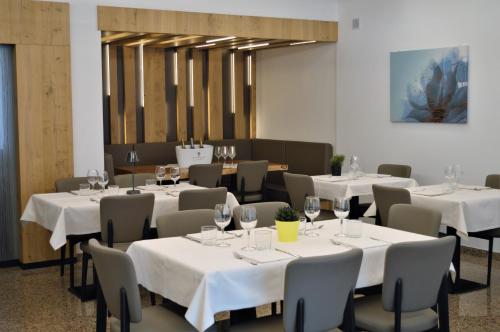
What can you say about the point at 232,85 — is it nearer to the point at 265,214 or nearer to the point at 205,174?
the point at 205,174

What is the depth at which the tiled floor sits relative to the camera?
5418 mm

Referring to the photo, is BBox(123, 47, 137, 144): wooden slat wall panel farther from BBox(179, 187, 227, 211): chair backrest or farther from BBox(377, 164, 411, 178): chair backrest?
BBox(179, 187, 227, 211): chair backrest

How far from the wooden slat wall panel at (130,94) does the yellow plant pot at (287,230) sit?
657cm

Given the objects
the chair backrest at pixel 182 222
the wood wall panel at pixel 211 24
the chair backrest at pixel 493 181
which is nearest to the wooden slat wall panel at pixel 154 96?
the wood wall panel at pixel 211 24

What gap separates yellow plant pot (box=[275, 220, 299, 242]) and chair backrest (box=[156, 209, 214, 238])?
76cm

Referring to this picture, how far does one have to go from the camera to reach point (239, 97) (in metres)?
11.6

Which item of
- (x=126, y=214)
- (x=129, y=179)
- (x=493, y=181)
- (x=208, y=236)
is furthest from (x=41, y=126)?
(x=493, y=181)

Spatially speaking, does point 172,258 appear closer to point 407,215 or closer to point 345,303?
point 345,303

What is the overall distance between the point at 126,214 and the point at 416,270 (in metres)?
2.74

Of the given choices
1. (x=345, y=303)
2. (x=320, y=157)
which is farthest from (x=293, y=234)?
(x=320, y=157)

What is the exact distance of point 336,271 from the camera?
347cm

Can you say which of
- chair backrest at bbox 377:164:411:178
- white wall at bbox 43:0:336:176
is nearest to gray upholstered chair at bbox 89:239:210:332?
white wall at bbox 43:0:336:176

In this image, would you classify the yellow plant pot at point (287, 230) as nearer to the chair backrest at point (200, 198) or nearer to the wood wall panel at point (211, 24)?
the chair backrest at point (200, 198)

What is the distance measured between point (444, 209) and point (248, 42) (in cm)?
473
